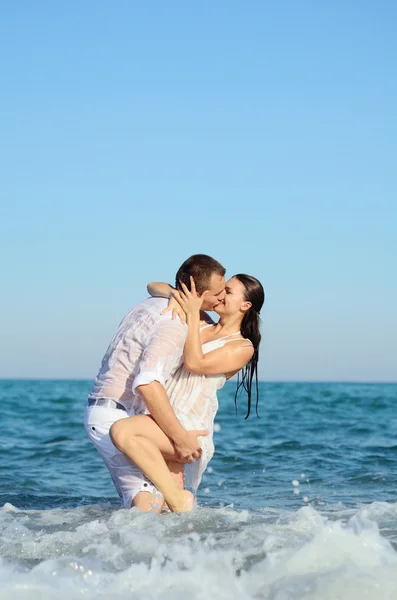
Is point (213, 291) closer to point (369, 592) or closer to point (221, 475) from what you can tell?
point (369, 592)

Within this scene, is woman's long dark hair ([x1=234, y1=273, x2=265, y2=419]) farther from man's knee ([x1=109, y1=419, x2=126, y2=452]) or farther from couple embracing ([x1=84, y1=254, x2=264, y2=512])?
man's knee ([x1=109, y1=419, x2=126, y2=452])

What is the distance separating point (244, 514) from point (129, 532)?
46.8 inches

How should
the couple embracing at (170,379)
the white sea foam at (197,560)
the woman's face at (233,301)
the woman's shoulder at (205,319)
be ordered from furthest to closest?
the woman's shoulder at (205,319), the woman's face at (233,301), the couple embracing at (170,379), the white sea foam at (197,560)

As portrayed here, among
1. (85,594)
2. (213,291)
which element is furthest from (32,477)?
(85,594)

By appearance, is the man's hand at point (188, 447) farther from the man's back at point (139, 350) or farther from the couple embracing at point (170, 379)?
the man's back at point (139, 350)

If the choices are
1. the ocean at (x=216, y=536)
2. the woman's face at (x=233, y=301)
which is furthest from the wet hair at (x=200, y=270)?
the ocean at (x=216, y=536)

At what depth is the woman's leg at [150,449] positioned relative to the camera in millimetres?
5504

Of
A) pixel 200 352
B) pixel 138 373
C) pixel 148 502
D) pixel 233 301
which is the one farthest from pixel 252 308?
pixel 148 502

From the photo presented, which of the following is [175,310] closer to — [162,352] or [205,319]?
[162,352]

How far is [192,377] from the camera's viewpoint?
6031mm

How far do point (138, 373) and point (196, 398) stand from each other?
2.46ft

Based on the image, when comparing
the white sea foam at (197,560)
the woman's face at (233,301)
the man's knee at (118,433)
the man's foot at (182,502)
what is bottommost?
the man's foot at (182,502)

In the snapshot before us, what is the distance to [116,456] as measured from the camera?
18.9 feet

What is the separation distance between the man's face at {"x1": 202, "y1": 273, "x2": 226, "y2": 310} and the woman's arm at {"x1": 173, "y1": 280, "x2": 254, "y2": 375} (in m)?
0.08
